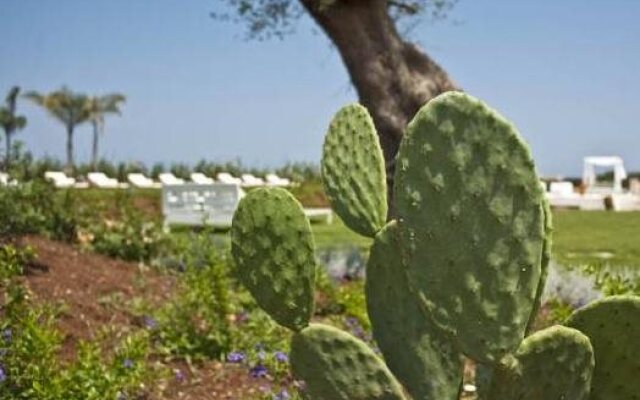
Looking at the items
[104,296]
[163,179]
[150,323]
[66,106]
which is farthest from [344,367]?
[66,106]

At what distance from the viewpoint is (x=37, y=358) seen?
5.42m

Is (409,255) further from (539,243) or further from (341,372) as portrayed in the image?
(341,372)

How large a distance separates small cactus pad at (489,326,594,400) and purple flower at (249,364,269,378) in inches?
137

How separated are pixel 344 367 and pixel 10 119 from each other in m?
15.8

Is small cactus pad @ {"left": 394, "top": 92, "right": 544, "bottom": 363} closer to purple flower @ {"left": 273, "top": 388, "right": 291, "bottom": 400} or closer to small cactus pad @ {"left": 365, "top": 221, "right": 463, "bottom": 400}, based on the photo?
small cactus pad @ {"left": 365, "top": 221, "right": 463, "bottom": 400}

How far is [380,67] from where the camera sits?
40.2 feet

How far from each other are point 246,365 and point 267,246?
3.38 m

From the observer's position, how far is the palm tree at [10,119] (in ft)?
33.1

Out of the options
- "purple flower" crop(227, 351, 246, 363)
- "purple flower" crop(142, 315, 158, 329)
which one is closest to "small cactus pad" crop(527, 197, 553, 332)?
"purple flower" crop(227, 351, 246, 363)

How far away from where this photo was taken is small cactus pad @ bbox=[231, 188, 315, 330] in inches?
142

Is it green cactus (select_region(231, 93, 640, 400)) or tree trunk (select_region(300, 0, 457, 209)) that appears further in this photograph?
tree trunk (select_region(300, 0, 457, 209))

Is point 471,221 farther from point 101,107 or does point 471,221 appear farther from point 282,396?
point 101,107

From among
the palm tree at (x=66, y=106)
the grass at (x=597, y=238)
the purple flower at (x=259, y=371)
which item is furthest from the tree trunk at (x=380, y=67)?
the palm tree at (x=66, y=106)

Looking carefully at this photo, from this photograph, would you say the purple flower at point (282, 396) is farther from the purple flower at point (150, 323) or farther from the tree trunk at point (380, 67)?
the tree trunk at point (380, 67)
